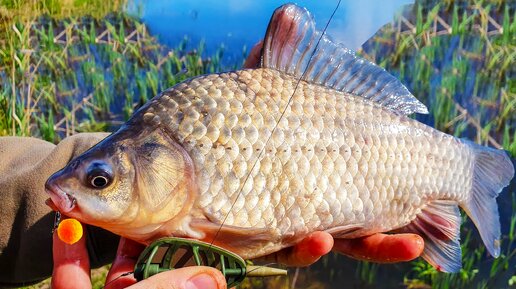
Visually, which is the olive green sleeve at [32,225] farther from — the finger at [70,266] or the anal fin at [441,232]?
the anal fin at [441,232]

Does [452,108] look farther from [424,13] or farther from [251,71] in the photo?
[251,71]

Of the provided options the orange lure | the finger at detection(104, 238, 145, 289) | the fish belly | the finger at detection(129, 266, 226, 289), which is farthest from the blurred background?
the finger at detection(129, 266, 226, 289)

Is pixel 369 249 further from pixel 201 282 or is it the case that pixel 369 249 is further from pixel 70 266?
pixel 70 266

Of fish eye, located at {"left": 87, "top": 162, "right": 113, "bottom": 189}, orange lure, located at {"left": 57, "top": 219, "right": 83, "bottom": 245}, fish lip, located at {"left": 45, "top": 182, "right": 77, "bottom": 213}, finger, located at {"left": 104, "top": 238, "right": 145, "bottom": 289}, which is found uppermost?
fish eye, located at {"left": 87, "top": 162, "right": 113, "bottom": 189}

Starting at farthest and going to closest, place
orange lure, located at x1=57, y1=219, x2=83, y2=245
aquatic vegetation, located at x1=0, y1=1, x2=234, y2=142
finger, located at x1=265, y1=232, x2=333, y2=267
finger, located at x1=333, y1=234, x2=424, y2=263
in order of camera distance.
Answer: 1. aquatic vegetation, located at x1=0, y1=1, x2=234, y2=142
2. finger, located at x1=333, y1=234, x2=424, y2=263
3. finger, located at x1=265, y1=232, x2=333, y2=267
4. orange lure, located at x1=57, y1=219, x2=83, y2=245

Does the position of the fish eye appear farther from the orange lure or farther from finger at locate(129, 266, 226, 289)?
finger at locate(129, 266, 226, 289)

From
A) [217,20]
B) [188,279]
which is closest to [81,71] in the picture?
[217,20]
